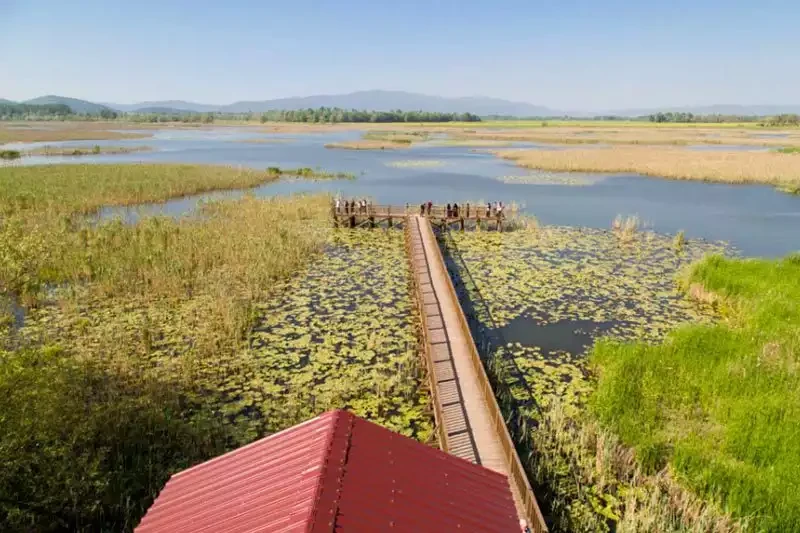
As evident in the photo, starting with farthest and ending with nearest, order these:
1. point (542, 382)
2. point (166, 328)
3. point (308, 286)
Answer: point (308, 286)
point (166, 328)
point (542, 382)

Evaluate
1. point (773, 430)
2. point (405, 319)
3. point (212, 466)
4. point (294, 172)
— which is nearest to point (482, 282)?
point (405, 319)

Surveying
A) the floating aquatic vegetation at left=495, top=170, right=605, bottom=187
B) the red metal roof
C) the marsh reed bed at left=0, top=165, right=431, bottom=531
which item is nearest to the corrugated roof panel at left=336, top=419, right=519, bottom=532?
the red metal roof

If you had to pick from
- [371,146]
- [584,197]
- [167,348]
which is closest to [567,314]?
[167,348]

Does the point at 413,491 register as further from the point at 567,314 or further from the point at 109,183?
the point at 109,183

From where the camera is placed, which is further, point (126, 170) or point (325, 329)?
point (126, 170)

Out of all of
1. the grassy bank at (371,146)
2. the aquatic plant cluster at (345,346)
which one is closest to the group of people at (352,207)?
the aquatic plant cluster at (345,346)

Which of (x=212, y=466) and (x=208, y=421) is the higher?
(x=212, y=466)

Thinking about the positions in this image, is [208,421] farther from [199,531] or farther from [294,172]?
[294,172]
